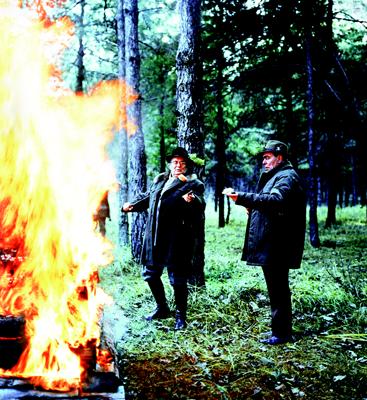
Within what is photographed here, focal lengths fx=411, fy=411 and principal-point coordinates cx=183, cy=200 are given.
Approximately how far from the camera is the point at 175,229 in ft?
21.2

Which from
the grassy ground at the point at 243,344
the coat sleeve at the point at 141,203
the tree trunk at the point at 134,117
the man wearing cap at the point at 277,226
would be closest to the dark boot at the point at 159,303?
the grassy ground at the point at 243,344

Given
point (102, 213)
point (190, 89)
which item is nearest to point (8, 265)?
point (190, 89)

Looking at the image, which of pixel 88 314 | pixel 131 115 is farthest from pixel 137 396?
pixel 131 115

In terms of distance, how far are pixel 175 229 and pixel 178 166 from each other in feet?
3.28

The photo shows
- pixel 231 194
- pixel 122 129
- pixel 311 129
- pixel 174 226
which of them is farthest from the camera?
pixel 311 129

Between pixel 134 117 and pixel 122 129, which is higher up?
pixel 134 117

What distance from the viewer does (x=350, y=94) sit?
1305 cm

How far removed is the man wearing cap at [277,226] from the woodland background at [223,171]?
2.66 ft

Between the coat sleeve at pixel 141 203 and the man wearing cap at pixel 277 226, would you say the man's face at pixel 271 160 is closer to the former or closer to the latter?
the man wearing cap at pixel 277 226

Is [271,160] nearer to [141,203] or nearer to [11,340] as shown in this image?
[141,203]

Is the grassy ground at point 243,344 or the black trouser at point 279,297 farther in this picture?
the black trouser at point 279,297

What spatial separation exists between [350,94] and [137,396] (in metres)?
11.8

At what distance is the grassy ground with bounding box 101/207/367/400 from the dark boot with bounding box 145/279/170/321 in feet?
0.56

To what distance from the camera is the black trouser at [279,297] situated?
18.3 ft
